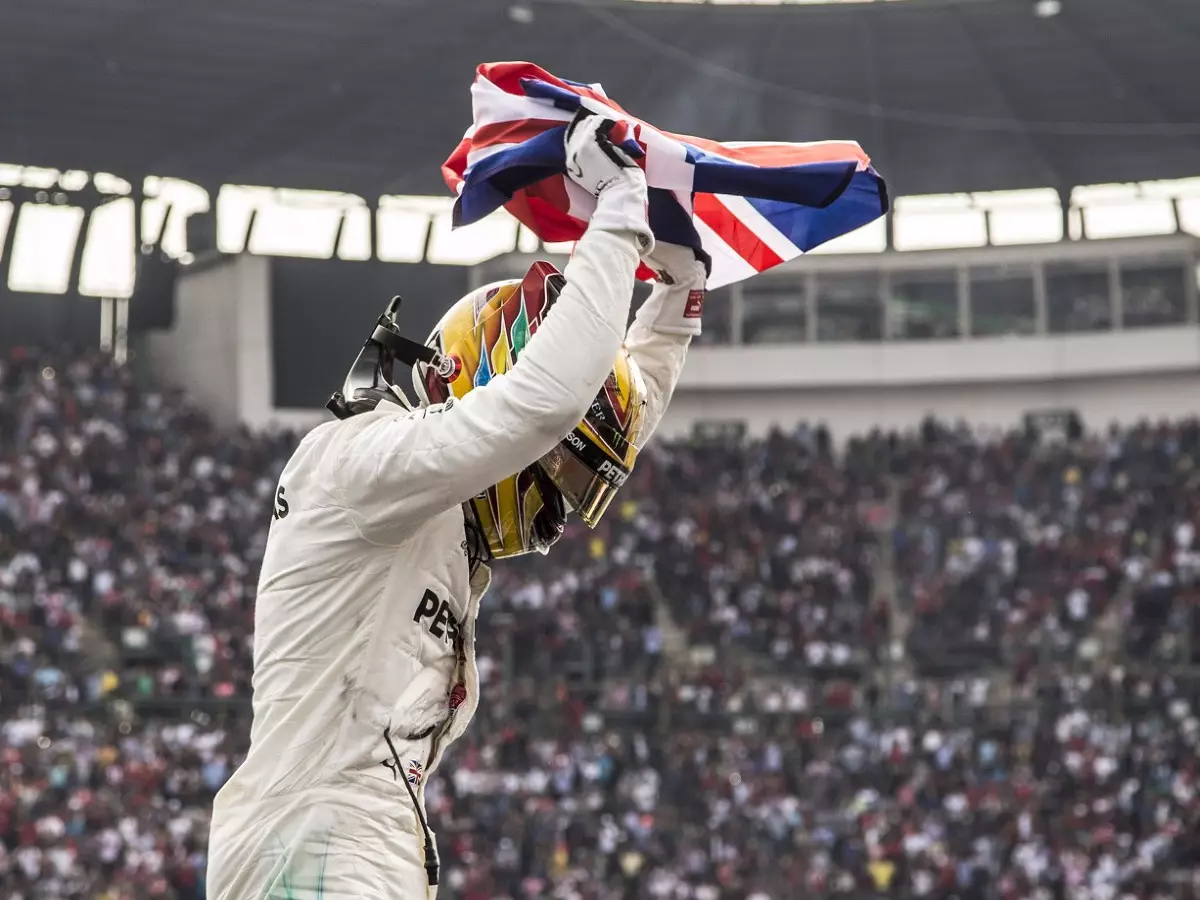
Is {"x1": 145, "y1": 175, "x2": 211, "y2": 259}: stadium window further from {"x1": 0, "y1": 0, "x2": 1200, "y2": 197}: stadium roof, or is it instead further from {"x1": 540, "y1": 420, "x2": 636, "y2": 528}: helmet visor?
{"x1": 540, "y1": 420, "x2": 636, "y2": 528}: helmet visor

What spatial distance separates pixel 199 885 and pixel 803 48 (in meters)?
16.5

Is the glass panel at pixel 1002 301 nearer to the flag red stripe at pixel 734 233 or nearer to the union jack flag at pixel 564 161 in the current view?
the flag red stripe at pixel 734 233

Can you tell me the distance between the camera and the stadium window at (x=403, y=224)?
106 feet

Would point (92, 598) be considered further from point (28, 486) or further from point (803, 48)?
point (803, 48)

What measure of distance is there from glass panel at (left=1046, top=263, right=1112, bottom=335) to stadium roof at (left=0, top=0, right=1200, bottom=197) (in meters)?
1.79

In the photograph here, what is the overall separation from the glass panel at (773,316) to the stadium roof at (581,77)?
3.14m

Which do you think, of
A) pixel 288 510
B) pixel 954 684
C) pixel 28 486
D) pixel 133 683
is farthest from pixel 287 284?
pixel 288 510

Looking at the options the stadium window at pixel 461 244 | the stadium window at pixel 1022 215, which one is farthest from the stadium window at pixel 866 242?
the stadium window at pixel 461 244

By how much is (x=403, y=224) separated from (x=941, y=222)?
970 centimetres

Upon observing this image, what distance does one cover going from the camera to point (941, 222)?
3309 centimetres

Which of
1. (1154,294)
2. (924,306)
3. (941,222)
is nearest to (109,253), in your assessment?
(924,306)

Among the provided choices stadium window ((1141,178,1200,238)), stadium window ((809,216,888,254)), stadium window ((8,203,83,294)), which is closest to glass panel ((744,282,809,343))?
stadium window ((809,216,888,254))

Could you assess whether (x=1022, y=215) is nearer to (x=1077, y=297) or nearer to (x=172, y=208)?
(x=1077, y=297)

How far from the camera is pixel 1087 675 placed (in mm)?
22797
